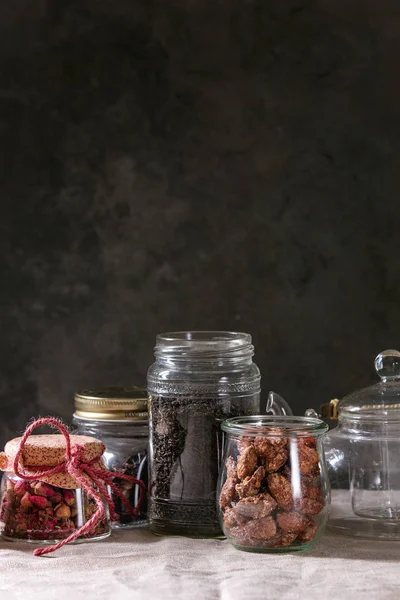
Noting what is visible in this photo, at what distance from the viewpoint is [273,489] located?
3.47 ft

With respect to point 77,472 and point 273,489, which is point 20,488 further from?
point 273,489

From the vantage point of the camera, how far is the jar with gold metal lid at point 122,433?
1239 mm

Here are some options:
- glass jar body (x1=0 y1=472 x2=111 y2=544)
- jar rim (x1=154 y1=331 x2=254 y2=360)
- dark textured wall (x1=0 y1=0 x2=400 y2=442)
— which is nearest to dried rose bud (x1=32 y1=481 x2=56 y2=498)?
glass jar body (x1=0 y1=472 x2=111 y2=544)

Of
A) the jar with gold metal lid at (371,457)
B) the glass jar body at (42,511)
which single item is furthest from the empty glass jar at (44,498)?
the jar with gold metal lid at (371,457)

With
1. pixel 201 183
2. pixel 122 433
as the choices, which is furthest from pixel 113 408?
pixel 201 183

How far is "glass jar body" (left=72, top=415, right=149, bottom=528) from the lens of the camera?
1.24 meters

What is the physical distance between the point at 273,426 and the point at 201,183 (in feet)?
1.59

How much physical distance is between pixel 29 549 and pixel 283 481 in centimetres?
31

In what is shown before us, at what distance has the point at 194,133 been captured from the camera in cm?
145

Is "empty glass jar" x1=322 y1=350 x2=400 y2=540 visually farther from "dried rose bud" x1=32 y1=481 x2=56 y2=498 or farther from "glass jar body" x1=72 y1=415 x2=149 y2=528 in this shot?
"dried rose bud" x1=32 y1=481 x2=56 y2=498

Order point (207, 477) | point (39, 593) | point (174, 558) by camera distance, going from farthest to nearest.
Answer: point (207, 477)
point (174, 558)
point (39, 593)

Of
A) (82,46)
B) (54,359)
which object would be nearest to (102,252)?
(54,359)

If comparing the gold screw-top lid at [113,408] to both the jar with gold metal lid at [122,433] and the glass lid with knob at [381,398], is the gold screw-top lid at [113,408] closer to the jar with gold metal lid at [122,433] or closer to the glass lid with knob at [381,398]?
the jar with gold metal lid at [122,433]

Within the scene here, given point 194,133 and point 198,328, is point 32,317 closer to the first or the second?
point 198,328
